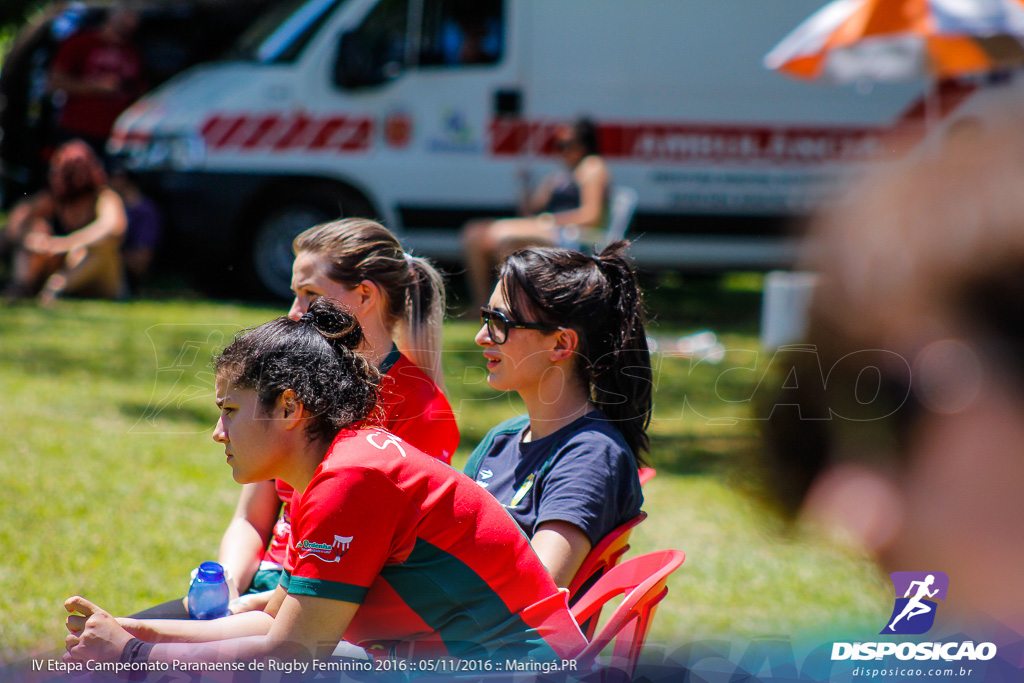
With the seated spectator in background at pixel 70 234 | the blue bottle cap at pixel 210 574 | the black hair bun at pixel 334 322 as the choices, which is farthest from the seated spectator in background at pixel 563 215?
the black hair bun at pixel 334 322

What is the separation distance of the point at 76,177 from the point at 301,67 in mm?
2005

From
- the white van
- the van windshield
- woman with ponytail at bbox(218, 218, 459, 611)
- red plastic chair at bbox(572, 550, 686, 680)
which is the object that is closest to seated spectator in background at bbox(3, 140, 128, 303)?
the white van

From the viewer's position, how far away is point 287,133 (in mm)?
8562

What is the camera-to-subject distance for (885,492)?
1.98ft

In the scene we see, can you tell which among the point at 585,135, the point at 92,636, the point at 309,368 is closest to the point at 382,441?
the point at 309,368

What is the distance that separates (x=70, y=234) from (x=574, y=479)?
7469 millimetres

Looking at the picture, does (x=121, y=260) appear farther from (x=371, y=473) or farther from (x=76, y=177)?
(x=371, y=473)

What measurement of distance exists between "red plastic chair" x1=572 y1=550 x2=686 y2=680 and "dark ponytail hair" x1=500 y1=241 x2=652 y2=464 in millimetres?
362

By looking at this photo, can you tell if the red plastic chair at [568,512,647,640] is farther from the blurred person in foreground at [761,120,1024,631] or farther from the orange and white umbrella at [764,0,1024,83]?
the orange and white umbrella at [764,0,1024,83]

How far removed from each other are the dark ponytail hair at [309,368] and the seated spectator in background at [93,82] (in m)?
8.57

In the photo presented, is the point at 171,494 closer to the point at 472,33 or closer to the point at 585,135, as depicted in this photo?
the point at 585,135

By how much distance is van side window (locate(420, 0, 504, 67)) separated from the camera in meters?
8.41

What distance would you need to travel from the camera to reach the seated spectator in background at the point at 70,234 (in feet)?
26.7

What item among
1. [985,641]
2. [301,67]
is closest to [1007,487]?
[985,641]
